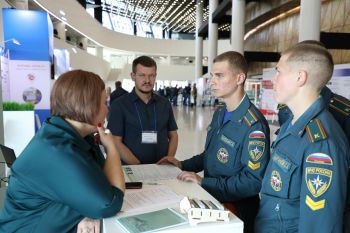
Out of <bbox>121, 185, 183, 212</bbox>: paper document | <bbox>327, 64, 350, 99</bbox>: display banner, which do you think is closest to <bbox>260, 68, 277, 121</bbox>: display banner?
<bbox>327, 64, 350, 99</bbox>: display banner

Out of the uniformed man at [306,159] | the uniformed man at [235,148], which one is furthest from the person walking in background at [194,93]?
the uniformed man at [306,159]

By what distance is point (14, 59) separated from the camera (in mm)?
5207

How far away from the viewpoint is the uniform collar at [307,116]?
124 centimetres

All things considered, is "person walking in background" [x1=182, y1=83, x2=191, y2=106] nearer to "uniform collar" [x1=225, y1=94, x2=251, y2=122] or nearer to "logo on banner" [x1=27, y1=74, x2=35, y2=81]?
"logo on banner" [x1=27, y1=74, x2=35, y2=81]

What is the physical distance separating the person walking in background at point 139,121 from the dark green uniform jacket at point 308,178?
Result: 126 centimetres

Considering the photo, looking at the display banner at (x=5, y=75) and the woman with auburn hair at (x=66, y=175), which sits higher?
the display banner at (x=5, y=75)

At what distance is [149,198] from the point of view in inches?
53.0

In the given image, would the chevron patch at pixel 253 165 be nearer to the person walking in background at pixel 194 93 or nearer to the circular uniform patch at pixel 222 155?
the circular uniform patch at pixel 222 155

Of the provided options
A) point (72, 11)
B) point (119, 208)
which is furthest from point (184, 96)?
point (119, 208)

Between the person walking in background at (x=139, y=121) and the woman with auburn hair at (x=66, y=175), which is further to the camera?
the person walking in background at (x=139, y=121)

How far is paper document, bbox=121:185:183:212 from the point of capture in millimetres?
1259

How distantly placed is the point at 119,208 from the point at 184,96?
2089 centimetres

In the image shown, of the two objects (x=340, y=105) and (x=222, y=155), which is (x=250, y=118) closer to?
(x=222, y=155)

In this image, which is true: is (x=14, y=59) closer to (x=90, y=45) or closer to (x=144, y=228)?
(x=144, y=228)
